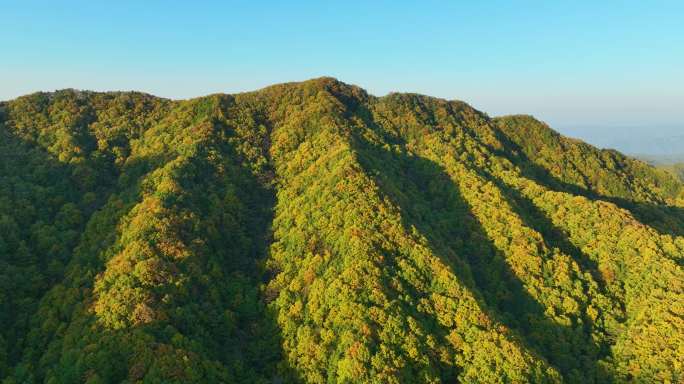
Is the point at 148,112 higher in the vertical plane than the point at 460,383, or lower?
higher

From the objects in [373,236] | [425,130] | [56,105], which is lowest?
[373,236]

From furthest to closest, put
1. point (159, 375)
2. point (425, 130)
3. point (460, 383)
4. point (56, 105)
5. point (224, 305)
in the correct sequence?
point (425, 130) → point (56, 105) → point (224, 305) → point (460, 383) → point (159, 375)

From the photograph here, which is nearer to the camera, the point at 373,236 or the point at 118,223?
the point at 373,236

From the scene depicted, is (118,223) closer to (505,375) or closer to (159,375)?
(159,375)

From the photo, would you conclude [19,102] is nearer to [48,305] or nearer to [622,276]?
[48,305]

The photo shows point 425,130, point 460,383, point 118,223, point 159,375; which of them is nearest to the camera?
point 159,375

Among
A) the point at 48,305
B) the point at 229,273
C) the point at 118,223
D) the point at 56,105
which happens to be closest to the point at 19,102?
the point at 56,105
